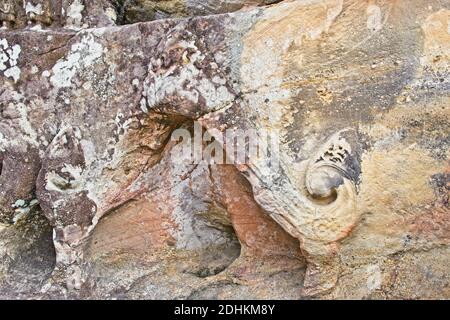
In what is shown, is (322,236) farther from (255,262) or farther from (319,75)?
(319,75)

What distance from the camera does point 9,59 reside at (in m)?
2.04

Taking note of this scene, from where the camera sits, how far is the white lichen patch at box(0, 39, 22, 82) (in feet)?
6.68

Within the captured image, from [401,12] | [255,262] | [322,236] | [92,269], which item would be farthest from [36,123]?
[401,12]

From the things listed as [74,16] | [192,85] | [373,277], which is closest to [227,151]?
[192,85]

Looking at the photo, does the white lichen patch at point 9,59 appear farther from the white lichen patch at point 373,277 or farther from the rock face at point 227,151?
the white lichen patch at point 373,277

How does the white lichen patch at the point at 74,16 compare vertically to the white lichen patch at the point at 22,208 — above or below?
above

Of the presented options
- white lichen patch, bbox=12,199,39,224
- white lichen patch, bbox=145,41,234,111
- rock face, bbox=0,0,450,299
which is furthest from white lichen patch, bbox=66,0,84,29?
white lichen patch, bbox=12,199,39,224

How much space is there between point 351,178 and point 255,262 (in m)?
0.45

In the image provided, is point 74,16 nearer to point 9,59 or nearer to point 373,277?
point 9,59

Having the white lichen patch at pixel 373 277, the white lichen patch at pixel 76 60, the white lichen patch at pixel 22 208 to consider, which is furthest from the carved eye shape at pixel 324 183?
the white lichen patch at pixel 22 208

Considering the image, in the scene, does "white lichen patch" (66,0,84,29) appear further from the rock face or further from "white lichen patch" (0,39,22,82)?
"white lichen patch" (0,39,22,82)

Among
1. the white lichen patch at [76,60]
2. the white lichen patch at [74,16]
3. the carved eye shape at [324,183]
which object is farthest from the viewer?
Answer: the white lichen patch at [74,16]

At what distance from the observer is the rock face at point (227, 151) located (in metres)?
1.76

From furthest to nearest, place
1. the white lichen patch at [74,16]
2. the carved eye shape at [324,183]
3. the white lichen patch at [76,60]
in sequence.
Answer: the white lichen patch at [74,16] → the white lichen patch at [76,60] → the carved eye shape at [324,183]
